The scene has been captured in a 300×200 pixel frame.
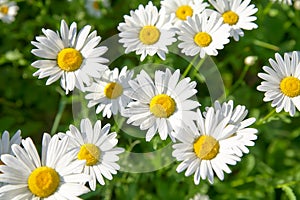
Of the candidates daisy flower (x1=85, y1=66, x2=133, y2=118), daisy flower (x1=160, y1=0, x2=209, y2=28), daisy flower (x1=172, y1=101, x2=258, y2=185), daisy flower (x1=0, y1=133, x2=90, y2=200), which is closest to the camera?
daisy flower (x1=0, y1=133, x2=90, y2=200)

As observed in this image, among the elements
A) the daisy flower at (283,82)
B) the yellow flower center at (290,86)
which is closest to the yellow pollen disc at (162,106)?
the daisy flower at (283,82)

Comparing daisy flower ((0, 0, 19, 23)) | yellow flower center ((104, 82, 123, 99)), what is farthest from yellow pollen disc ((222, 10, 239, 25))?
daisy flower ((0, 0, 19, 23))

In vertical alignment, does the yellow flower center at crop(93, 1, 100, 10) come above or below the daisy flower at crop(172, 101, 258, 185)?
above

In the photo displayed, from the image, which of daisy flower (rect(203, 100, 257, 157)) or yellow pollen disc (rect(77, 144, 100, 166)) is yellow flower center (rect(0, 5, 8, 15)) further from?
daisy flower (rect(203, 100, 257, 157))

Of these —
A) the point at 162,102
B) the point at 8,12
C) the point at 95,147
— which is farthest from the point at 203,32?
the point at 8,12

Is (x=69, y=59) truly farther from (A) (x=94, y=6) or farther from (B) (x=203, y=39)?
(A) (x=94, y=6)

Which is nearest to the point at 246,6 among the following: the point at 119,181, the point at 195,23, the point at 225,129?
the point at 195,23

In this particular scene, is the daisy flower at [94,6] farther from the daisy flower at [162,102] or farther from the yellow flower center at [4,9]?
the daisy flower at [162,102]
